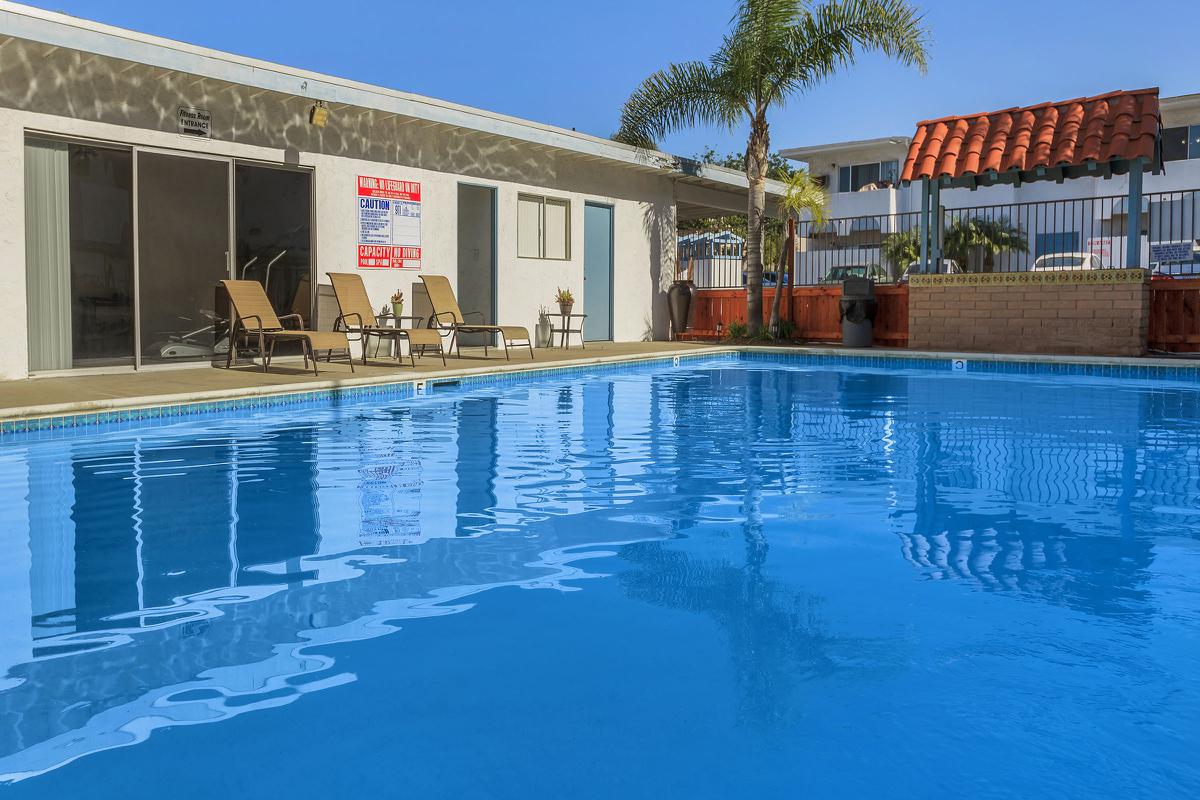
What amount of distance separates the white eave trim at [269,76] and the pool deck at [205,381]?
9.07 feet

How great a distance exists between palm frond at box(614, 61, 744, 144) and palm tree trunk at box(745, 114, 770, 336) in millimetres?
496

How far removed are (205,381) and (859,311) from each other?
10386 millimetres

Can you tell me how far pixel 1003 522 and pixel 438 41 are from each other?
32343 millimetres

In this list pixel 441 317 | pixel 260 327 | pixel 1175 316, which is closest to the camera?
pixel 260 327

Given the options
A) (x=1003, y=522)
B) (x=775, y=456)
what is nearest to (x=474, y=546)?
(x=1003, y=522)

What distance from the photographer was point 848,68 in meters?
15.8

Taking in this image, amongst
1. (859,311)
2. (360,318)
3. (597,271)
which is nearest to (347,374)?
(360,318)

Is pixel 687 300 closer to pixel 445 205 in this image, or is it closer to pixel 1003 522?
pixel 445 205

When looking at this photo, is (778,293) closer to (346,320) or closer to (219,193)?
(346,320)

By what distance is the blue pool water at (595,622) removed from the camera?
2.33 metres

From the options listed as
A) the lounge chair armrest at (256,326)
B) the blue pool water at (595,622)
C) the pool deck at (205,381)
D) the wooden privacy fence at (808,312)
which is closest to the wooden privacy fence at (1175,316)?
the wooden privacy fence at (808,312)

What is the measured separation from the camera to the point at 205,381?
29.0 ft

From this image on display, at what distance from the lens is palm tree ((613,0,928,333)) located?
15.4 metres

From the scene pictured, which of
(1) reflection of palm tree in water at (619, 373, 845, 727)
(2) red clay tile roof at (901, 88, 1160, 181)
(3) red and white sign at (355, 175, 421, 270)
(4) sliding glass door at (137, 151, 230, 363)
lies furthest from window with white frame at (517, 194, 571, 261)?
(1) reflection of palm tree in water at (619, 373, 845, 727)
